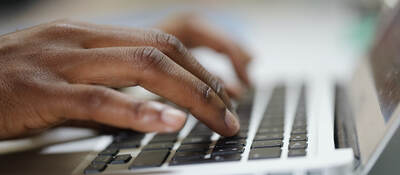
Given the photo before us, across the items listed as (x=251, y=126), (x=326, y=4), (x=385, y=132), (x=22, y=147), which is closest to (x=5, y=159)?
(x=22, y=147)

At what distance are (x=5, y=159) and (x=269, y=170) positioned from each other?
0.34 metres

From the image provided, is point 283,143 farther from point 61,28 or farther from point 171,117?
point 61,28

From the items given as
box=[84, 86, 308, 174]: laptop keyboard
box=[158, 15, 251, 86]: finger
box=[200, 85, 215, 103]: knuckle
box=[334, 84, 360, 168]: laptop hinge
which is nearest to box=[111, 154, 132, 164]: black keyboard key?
box=[84, 86, 308, 174]: laptop keyboard

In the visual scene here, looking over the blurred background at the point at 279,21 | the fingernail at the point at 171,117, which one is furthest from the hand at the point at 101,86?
the blurred background at the point at 279,21

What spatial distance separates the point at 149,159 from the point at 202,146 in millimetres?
65

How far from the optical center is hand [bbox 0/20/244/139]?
0.50 m

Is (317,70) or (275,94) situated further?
(317,70)

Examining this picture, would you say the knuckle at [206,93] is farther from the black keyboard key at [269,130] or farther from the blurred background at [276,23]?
the blurred background at [276,23]

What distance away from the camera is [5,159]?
2.10 ft

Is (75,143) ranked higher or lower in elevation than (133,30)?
lower

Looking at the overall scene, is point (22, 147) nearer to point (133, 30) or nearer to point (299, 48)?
point (133, 30)

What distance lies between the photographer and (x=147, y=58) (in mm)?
550

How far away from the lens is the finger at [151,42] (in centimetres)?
60

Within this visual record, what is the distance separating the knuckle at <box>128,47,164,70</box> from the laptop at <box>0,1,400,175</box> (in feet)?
0.31
